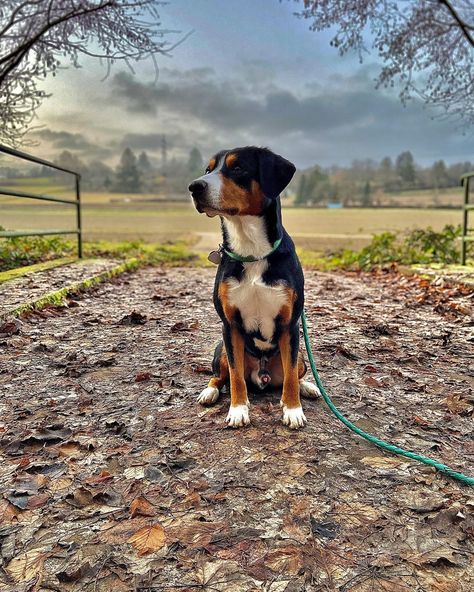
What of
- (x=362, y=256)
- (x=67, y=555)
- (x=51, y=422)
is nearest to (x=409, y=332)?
(x=51, y=422)

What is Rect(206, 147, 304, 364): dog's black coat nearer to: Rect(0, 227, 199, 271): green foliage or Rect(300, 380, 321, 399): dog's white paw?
Rect(300, 380, 321, 399): dog's white paw

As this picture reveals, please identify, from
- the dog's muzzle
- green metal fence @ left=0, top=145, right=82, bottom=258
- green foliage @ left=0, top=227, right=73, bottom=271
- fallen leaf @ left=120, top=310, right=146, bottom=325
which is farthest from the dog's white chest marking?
green foliage @ left=0, top=227, right=73, bottom=271

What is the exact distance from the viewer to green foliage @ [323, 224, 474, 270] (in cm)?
980

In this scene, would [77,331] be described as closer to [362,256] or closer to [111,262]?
[111,262]

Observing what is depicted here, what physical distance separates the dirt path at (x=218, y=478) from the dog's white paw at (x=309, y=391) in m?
0.08

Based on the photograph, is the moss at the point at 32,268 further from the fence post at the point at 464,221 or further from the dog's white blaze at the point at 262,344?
the fence post at the point at 464,221

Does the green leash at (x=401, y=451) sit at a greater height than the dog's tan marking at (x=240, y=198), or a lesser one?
lesser

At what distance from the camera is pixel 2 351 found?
12.9 ft

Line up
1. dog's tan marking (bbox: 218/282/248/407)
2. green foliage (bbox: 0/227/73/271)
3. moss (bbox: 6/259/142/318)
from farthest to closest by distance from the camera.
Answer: green foliage (bbox: 0/227/73/271) < moss (bbox: 6/259/142/318) < dog's tan marking (bbox: 218/282/248/407)

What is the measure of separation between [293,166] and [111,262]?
7.63 metres

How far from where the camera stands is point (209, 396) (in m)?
2.87

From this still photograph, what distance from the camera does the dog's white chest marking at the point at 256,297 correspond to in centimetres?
244

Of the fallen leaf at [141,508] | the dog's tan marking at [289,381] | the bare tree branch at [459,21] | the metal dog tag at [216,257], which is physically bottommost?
the fallen leaf at [141,508]

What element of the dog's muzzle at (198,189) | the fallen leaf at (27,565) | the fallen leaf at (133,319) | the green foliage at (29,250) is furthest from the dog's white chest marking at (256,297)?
the green foliage at (29,250)
